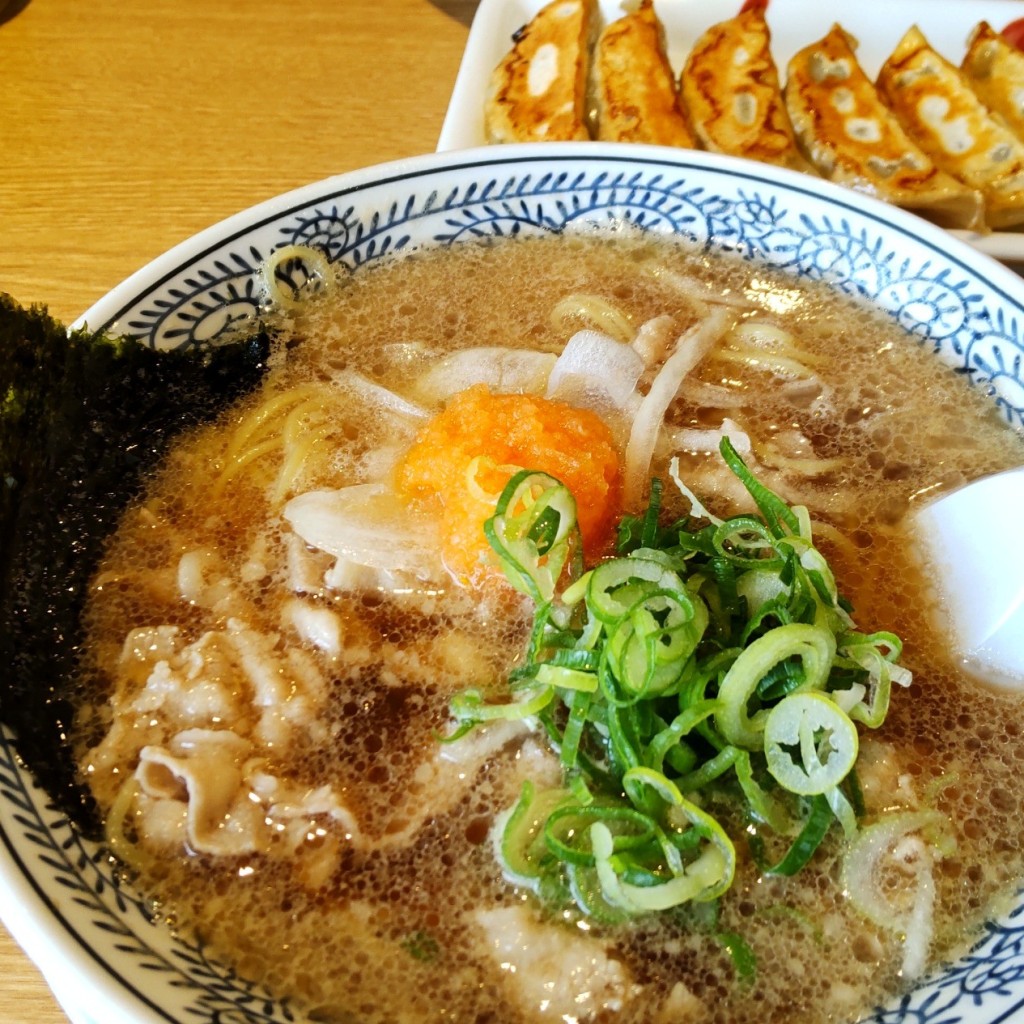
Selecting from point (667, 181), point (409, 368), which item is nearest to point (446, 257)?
point (409, 368)

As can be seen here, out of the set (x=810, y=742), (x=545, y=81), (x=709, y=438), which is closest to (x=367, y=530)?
(x=709, y=438)

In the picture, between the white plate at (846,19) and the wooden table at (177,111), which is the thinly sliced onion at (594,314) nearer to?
the wooden table at (177,111)

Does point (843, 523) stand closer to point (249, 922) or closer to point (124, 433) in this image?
point (249, 922)

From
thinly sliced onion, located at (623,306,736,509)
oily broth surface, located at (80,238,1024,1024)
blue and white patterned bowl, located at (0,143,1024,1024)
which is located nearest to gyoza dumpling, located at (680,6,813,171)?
blue and white patterned bowl, located at (0,143,1024,1024)

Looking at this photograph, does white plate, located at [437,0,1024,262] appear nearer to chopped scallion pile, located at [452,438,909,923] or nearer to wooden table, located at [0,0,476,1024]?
wooden table, located at [0,0,476,1024]

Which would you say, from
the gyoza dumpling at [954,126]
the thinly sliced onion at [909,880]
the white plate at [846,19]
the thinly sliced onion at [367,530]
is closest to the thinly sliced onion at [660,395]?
the thinly sliced onion at [367,530]

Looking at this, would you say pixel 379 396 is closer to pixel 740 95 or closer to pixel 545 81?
pixel 545 81
